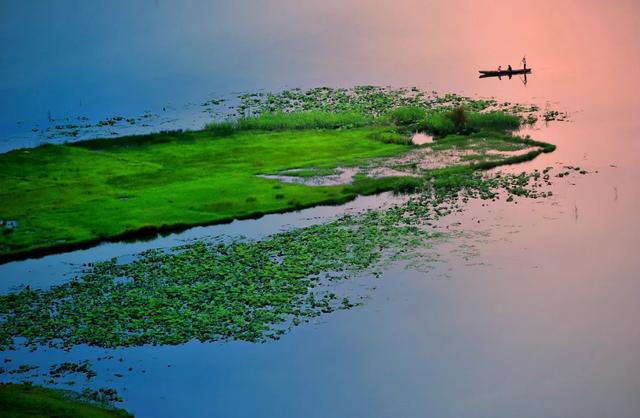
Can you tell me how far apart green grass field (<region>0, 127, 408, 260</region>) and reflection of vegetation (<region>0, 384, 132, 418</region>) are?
9.05 m

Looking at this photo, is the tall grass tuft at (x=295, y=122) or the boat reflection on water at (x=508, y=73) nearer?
the tall grass tuft at (x=295, y=122)

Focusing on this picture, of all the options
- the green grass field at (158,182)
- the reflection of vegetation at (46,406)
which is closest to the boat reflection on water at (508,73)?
the green grass field at (158,182)

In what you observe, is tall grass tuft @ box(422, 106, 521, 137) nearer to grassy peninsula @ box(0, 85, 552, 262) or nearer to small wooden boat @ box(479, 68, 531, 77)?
grassy peninsula @ box(0, 85, 552, 262)

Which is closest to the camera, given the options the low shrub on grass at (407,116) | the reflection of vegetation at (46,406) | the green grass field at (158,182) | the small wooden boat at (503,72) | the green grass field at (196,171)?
the reflection of vegetation at (46,406)

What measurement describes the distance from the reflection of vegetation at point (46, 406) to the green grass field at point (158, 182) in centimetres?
905

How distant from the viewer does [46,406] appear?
1603 cm

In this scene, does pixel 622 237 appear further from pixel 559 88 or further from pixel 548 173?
pixel 559 88

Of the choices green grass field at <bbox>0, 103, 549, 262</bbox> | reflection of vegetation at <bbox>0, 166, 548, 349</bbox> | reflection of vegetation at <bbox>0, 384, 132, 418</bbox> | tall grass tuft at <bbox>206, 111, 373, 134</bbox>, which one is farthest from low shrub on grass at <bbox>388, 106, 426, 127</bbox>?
reflection of vegetation at <bbox>0, 384, 132, 418</bbox>

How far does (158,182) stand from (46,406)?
16.2m

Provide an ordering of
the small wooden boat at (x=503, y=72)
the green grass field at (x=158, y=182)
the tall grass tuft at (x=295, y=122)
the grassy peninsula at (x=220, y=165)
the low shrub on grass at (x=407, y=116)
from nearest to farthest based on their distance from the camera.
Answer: the green grass field at (x=158, y=182)
the grassy peninsula at (x=220, y=165)
the low shrub on grass at (x=407, y=116)
the tall grass tuft at (x=295, y=122)
the small wooden boat at (x=503, y=72)

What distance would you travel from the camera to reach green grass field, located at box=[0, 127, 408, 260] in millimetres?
26969

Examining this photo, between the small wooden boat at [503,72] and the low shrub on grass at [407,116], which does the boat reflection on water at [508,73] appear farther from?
the low shrub on grass at [407,116]

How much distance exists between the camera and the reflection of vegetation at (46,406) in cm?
1573

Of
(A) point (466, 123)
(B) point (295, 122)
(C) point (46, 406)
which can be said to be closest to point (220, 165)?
(B) point (295, 122)
